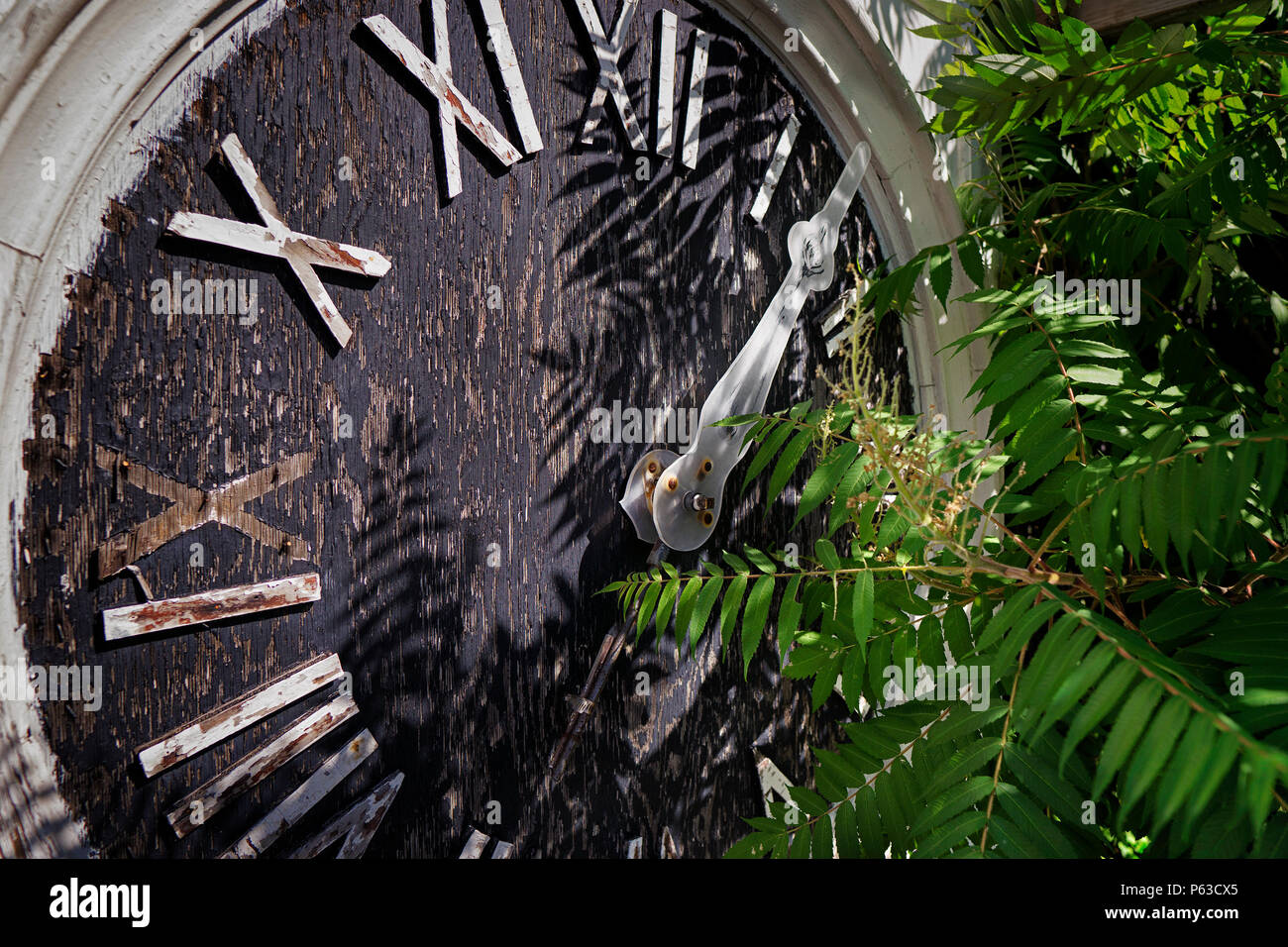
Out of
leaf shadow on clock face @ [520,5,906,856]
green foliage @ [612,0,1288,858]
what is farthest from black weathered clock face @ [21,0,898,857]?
green foliage @ [612,0,1288,858]

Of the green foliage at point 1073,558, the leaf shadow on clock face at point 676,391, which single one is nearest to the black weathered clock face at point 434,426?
the leaf shadow on clock face at point 676,391

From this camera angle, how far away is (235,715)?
1195 millimetres

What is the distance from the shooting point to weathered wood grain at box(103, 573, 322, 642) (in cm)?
110

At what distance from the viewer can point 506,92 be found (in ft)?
4.75

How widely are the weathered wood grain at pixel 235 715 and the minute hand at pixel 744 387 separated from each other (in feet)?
2.20

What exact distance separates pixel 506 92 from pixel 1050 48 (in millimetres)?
923

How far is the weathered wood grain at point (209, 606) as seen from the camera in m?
1.10

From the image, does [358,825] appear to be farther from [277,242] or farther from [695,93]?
[695,93]

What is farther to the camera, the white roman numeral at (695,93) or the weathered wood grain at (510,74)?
the white roman numeral at (695,93)

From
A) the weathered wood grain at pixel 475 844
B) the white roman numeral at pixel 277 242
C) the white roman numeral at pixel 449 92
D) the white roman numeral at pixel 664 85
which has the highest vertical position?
the white roman numeral at pixel 664 85

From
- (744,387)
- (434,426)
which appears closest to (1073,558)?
(744,387)

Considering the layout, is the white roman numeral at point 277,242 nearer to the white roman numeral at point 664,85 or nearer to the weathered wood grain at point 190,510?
the weathered wood grain at point 190,510

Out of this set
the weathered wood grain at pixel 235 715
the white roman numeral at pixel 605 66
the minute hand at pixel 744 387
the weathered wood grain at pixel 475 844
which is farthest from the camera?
the minute hand at pixel 744 387
